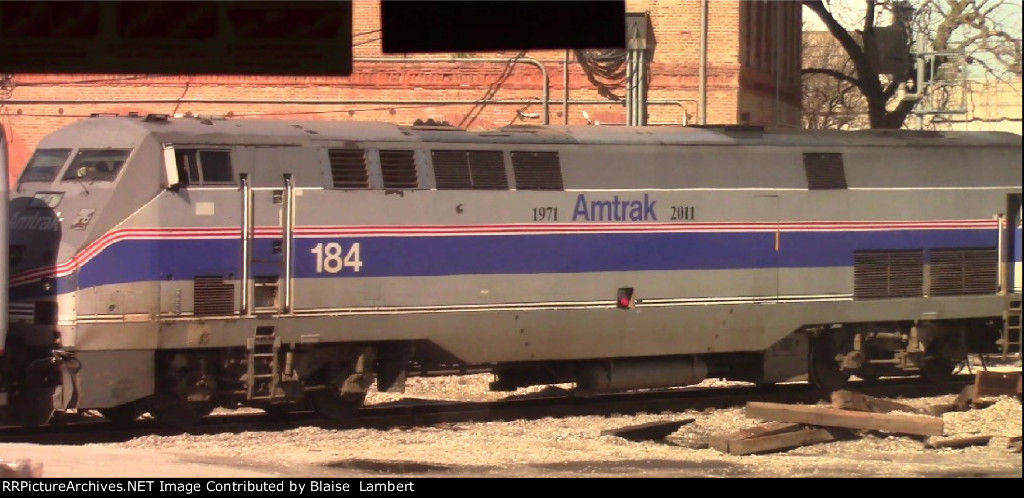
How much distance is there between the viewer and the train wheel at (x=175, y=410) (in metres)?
15.0

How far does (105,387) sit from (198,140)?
2.82 metres

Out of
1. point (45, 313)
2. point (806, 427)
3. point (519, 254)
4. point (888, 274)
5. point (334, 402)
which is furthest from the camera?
point (888, 274)

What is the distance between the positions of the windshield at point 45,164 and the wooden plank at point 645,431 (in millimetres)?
6793

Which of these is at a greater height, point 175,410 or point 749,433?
point 175,410

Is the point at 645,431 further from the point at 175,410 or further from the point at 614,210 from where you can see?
the point at 175,410

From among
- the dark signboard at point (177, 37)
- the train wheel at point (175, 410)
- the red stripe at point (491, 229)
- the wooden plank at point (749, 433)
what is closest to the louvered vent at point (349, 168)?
the red stripe at point (491, 229)

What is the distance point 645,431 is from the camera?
1536 centimetres

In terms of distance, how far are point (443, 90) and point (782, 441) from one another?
21.0 metres

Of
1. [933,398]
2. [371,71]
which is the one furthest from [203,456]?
[371,71]

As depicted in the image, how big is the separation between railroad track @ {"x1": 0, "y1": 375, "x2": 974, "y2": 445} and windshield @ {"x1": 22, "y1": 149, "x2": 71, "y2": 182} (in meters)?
2.83

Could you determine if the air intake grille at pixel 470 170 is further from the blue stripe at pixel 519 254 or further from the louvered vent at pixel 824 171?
the louvered vent at pixel 824 171

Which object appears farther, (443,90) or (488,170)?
(443,90)

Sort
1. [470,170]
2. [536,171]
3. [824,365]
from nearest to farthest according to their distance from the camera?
[470,170] < [536,171] < [824,365]

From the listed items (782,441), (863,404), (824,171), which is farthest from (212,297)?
(824,171)
